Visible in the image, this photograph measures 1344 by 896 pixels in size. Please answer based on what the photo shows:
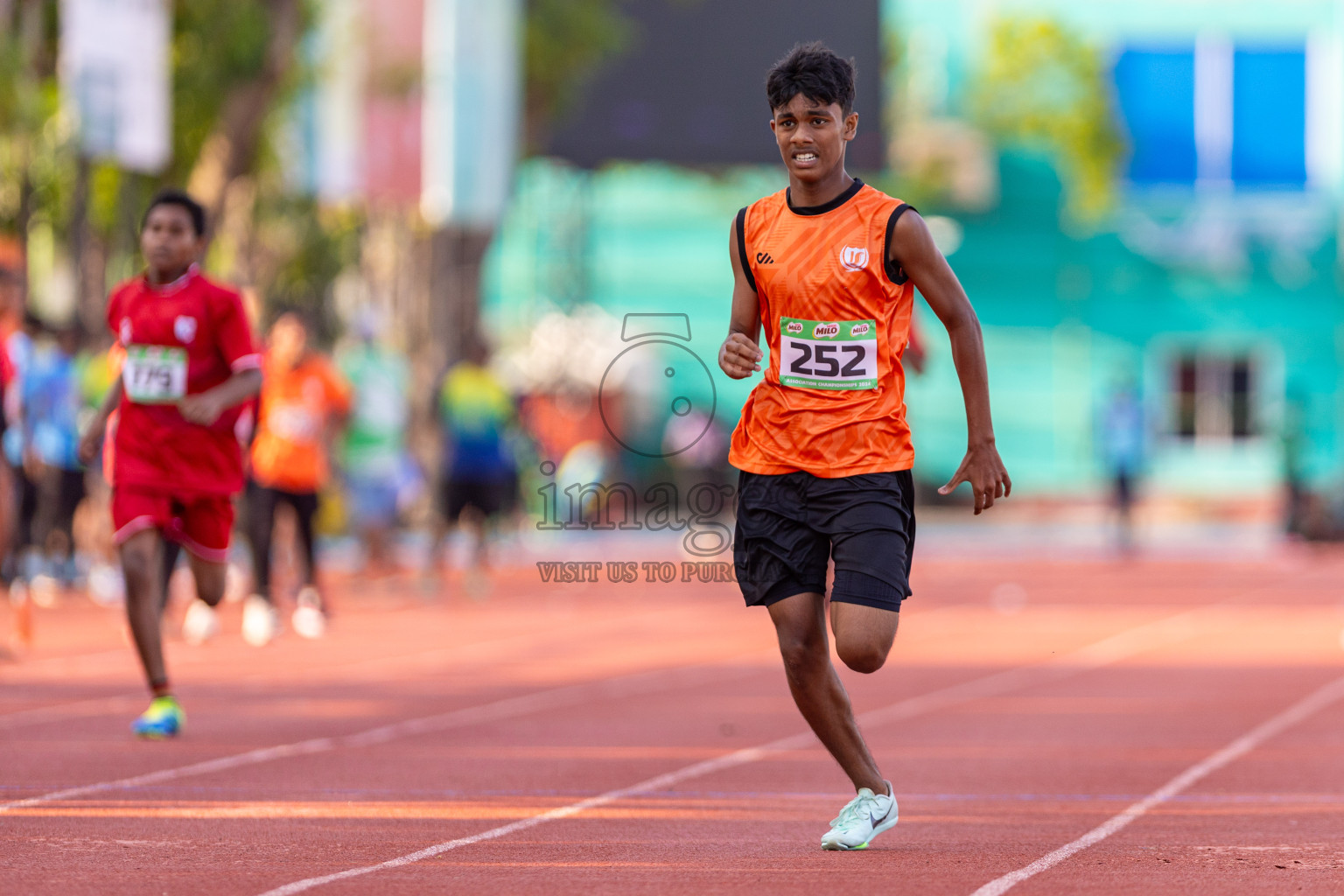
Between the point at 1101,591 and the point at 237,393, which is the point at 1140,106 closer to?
the point at 1101,591

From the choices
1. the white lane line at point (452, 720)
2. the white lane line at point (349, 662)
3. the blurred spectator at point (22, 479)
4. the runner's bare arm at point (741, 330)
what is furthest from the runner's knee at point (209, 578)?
the blurred spectator at point (22, 479)

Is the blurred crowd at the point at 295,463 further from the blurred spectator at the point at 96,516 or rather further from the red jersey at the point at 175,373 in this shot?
the red jersey at the point at 175,373

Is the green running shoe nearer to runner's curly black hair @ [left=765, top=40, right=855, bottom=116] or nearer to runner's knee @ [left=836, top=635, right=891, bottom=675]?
runner's knee @ [left=836, top=635, right=891, bottom=675]

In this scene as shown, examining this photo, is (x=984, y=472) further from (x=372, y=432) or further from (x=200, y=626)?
(x=372, y=432)

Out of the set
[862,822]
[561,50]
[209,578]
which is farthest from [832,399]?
[561,50]

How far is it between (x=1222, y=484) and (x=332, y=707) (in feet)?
101

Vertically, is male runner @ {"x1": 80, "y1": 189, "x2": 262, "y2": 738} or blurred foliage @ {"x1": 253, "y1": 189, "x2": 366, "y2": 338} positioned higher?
blurred foliage @ {"x1": 253, "y1": 189, "x2": 366, "y2": 338}

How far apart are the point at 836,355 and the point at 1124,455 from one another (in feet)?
67.4

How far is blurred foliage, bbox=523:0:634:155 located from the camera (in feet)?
88.1

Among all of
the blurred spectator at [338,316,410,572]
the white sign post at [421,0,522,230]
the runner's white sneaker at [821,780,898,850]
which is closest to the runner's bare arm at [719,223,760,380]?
the runner's white sneaker at [821,780,898,850]

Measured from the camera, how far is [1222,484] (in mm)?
39125

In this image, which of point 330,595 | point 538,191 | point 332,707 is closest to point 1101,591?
point 330,595

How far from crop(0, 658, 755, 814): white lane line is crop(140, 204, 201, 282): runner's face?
2030 millimetres

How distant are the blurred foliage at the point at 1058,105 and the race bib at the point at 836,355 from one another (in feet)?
116
